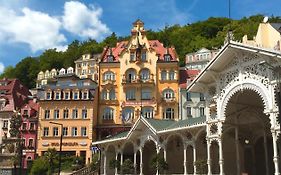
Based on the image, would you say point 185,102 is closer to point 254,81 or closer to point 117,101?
point 117,101

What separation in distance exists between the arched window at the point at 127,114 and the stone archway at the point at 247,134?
1209 inches

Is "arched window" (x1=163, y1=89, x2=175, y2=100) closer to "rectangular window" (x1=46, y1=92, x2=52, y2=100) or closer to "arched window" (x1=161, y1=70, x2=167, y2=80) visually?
"arched window" (x1=161, y1=70, x2=167, y2=80)

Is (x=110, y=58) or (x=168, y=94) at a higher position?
(x=110, y=58)

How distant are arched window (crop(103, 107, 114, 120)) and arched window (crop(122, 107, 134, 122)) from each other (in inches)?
74.6

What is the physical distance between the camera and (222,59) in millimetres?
26094

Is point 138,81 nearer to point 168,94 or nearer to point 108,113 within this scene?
point 168,94

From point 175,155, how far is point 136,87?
26.4m

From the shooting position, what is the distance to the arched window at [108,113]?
6288cm

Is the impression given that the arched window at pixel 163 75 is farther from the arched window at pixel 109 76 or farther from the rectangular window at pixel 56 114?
the rectangular window at pixel 56 114

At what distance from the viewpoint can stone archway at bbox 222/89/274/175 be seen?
92.3 feet

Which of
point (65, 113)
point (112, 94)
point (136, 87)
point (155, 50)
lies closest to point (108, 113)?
point (112, 94)

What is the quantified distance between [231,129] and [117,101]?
116 feet

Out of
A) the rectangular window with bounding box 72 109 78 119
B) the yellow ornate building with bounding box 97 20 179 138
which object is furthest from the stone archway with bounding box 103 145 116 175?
the rectangular window with bounding box 72 109 78 119

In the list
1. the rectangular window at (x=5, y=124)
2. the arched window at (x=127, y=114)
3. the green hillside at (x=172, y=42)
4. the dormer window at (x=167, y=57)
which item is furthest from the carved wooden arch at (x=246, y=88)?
the green hillside at (x=172, y=42)
